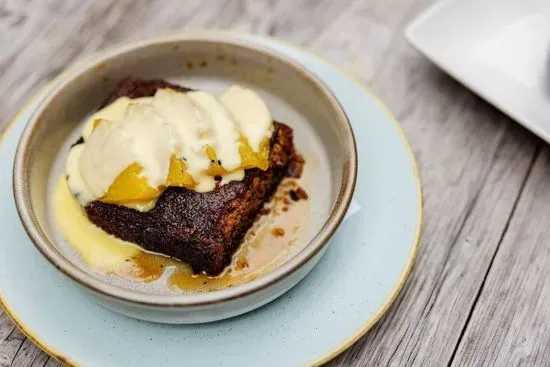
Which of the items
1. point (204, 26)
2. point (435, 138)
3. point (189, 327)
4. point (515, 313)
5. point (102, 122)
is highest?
point (102, 122)

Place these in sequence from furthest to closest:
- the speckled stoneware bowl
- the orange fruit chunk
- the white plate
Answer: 1. the white plate
2. the orange fruit chunk
3. the speckled stoneware bowl

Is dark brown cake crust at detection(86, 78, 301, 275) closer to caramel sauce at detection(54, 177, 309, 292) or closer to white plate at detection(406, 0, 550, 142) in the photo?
caramel sauce at detection(54, 177, 309, 292)

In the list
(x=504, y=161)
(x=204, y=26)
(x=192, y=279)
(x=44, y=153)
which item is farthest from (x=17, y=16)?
(x=504, y=161)

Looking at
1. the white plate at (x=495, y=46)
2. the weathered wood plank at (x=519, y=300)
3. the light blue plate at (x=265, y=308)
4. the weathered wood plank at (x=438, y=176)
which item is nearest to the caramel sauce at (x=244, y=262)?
the light blue plate at (x=265, y=308)

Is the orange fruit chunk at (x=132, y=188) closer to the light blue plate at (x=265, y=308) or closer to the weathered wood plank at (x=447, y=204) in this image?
the light blue plate at (x=265, y=308)

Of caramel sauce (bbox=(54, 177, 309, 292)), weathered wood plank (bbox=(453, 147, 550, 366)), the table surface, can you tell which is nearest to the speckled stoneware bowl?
caramel sauce (bbox=(54, 177, 309, 292))

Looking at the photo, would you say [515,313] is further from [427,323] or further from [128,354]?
[128,354]
